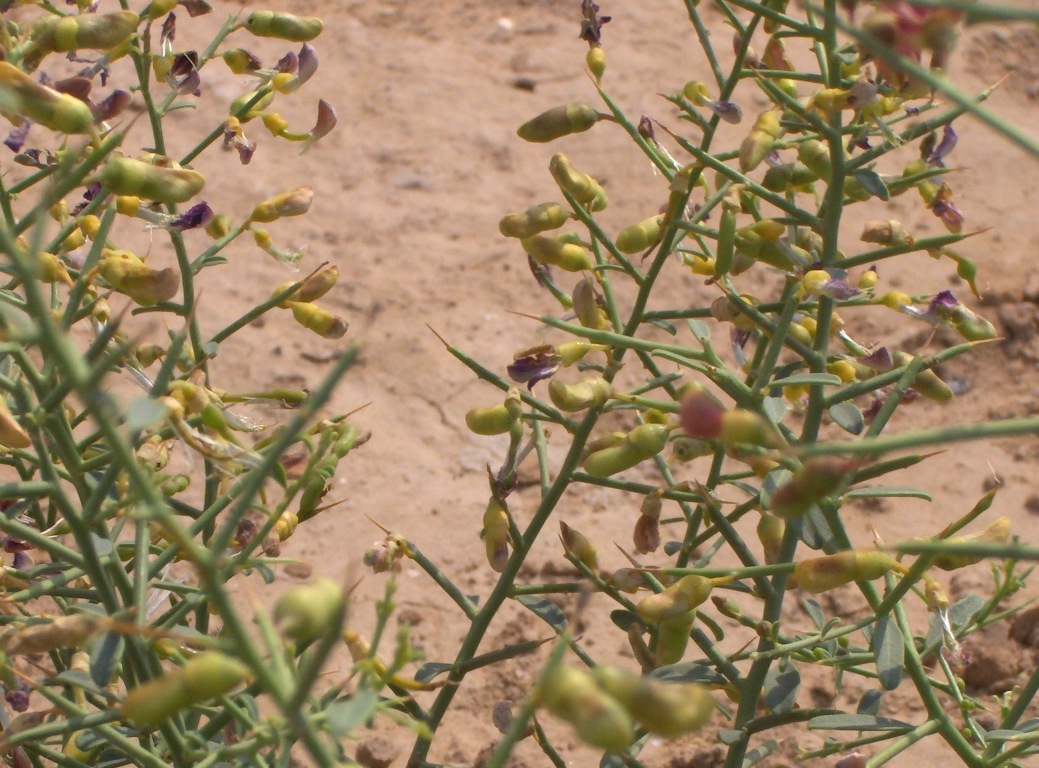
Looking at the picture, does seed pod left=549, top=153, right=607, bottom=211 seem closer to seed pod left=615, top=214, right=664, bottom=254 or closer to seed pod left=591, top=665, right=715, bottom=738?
seed pod left=615, top=214, right=664, bottom=254

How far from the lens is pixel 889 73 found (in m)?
1.03

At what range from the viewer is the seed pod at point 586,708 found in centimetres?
59

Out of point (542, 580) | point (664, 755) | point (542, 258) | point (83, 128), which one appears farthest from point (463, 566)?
point (83, 128)

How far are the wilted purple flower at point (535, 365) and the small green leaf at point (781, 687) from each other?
1.30ft

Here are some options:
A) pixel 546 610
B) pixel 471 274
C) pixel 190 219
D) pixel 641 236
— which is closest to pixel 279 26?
pixel 190 219

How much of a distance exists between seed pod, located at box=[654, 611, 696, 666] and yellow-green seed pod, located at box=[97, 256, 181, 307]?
574 mm

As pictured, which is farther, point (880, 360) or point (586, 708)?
point (880, 360)

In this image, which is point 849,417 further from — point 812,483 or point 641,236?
point 812,483

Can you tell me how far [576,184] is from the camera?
4.28 feet

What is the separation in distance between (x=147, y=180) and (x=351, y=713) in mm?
530

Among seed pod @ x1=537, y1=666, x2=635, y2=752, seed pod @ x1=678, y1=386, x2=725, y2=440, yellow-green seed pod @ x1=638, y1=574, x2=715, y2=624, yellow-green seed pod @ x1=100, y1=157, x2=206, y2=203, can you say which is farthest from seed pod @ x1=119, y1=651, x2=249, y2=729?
yellow-green seed pod @ x1=638, y1=574, x2=715, y2=624

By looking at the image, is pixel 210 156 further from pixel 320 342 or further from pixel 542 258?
pixel 542 258

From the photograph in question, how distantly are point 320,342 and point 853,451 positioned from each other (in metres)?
2.31

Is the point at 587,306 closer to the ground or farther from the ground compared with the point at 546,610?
farther from the ground
